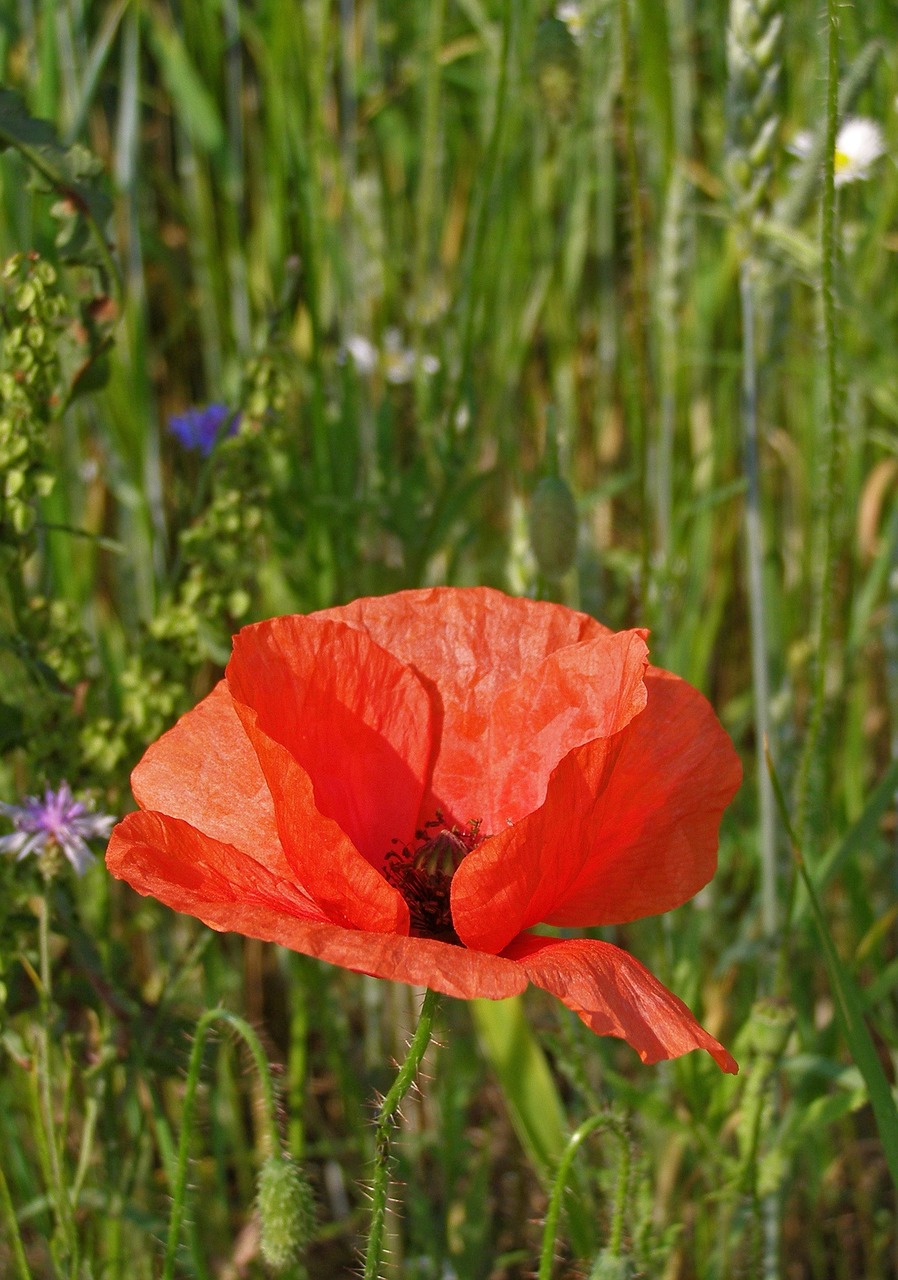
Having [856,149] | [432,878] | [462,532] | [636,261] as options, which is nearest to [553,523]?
[636,261]

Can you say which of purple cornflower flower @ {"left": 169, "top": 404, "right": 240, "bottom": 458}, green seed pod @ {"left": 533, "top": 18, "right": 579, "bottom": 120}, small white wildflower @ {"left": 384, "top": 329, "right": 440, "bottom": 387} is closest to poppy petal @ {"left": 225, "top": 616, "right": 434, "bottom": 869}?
purple cornflower flower @ {"left": 169, "top": 404, "right": 240, "bottom": 458}

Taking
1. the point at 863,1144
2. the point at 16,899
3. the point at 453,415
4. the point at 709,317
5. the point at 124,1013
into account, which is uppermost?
the point at 709,317

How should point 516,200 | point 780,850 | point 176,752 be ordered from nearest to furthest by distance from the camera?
point 176,752 < point 780,850 < point 516,200

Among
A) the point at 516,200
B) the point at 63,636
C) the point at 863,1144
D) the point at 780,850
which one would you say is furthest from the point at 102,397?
the point at 863,1144

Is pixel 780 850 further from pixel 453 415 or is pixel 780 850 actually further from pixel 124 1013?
pixel 124 1013

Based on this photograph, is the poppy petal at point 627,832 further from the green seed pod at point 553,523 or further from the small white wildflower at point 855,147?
the small white wildflower at point 855,147
